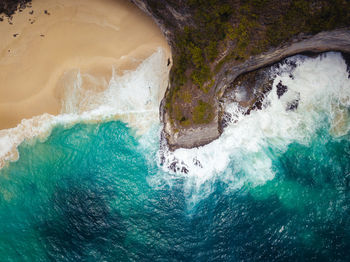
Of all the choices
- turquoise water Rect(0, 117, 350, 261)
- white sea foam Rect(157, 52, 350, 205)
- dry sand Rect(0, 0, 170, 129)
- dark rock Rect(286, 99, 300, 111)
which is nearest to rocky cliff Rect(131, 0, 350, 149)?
white sea foam Rect(157, 52, 350, 205)

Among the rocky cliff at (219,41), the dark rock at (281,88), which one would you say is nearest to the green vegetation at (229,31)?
the rocky cliff at (219,41)

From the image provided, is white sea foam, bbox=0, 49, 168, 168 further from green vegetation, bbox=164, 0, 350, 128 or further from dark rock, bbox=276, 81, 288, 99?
dark rock, bbox=276, 81, 288, 99

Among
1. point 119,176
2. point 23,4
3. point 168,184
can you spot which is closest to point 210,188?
point 168,184

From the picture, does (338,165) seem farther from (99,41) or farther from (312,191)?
(99,41)

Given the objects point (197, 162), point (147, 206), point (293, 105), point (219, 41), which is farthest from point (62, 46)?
point (293, 105)

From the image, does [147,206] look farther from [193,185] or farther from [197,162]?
[197,162]

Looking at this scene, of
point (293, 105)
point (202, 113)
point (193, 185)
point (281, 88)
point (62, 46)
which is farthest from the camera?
point (193, 185)
